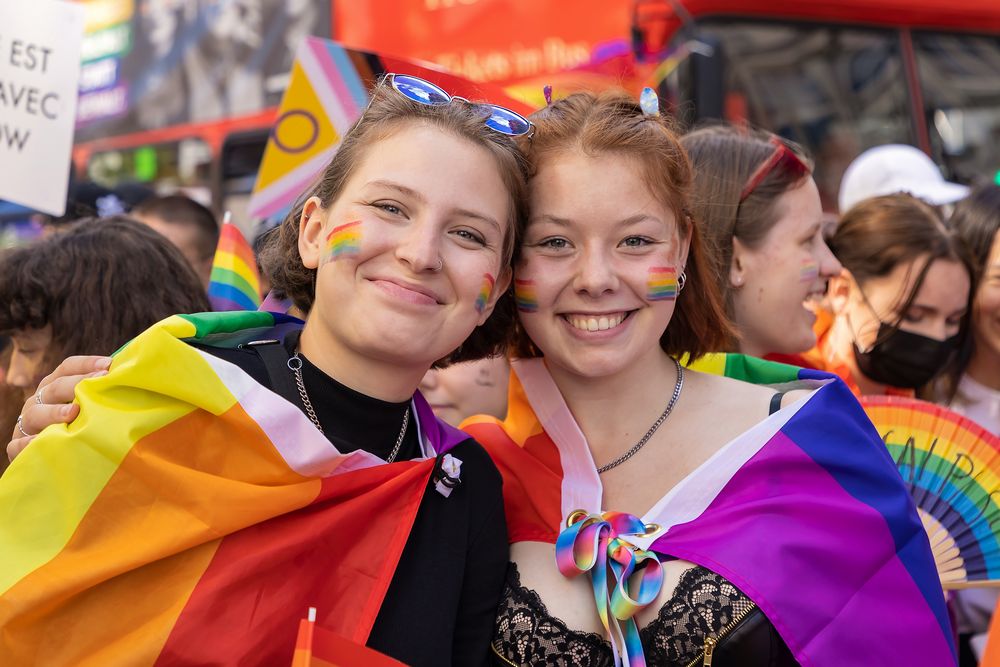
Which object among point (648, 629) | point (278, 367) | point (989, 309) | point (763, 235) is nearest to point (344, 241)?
point (278, 367)

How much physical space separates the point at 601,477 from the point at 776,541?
44cm

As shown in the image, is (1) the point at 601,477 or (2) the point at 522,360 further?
(2) the point at 522,360

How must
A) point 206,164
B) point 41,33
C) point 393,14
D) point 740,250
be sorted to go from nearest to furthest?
1. point 740,250
2. point 41,33
3. point 393,14
4. point 206,164

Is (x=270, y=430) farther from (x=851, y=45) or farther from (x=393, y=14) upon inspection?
(x=393, y=14)

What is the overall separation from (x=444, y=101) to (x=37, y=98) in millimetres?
2001

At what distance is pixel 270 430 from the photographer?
2.08 m

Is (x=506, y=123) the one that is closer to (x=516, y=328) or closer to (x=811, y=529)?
(x=516, y=328)

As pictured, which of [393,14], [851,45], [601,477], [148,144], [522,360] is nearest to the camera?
[601,477]

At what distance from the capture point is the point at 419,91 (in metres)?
2.33

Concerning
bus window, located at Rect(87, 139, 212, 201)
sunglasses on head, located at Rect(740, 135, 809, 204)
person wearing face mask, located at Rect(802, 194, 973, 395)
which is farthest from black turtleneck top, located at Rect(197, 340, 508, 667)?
bus window, located at Rect(87, 139, 212, 201)

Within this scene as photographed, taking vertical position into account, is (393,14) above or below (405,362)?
below

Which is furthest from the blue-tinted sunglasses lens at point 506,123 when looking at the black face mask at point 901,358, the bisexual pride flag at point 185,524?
the black face mask at point 901,358

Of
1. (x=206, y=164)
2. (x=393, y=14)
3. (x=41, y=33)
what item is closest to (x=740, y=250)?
(x=41, y=33)

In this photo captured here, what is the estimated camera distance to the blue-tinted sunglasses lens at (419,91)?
90.9 inches
